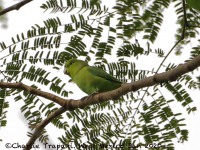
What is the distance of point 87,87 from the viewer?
2.65 m

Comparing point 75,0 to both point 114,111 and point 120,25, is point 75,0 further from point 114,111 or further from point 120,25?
point 114,111

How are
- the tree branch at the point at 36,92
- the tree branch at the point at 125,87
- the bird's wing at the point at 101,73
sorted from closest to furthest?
1. the tree branch at the point at 125,87
2. the tree branch at the point at 36,92
3. the bird's wing at the point at 101,73

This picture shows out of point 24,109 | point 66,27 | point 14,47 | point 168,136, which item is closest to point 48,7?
point 66,27

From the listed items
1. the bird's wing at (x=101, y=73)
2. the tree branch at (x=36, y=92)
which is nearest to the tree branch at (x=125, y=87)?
the tree branch at (x=36, y=92)

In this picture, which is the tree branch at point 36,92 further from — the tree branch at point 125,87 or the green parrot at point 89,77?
the green parrot at point 89,77

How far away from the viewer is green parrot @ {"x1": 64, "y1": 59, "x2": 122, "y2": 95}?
2.43 meters

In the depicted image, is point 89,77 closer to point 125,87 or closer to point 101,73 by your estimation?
point 101,73

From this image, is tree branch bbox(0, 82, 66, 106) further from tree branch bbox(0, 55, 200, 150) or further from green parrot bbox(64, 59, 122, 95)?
green parrot bbox(64, 59, 122, 95)

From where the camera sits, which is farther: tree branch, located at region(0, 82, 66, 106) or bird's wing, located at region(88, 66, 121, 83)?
bird's wing, located at region(88, 66, 121, 83)

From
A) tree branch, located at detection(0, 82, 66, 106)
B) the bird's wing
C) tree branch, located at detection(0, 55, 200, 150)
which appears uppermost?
the bird's wing

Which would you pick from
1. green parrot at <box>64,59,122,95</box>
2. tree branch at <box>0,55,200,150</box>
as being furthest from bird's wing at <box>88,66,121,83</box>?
tree branch at <box>0,55,200,150</box>

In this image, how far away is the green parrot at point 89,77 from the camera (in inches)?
95.7

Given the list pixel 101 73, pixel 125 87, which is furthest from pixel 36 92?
pixel 125 87

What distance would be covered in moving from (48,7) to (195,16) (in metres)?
0.97
